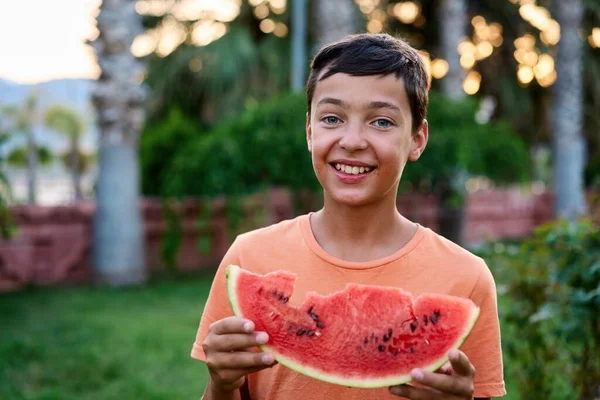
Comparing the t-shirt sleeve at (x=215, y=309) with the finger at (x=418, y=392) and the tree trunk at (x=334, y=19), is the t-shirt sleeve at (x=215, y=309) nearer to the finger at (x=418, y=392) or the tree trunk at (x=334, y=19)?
the finger at (x=418, y=392)

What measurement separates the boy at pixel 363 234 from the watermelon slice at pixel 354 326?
0.22 feet

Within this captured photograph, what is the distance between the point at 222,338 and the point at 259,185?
30.6ft

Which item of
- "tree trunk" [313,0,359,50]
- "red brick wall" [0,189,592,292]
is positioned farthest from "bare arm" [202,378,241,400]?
"tree trunk" [313,0,359,50]

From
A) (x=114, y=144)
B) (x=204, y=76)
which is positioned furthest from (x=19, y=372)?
(x=204, y=76)

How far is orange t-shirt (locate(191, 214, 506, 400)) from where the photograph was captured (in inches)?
75.0

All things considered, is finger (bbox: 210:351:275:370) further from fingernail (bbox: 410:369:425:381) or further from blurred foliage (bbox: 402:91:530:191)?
blurred foliage (bbox: 402:91:530:191)

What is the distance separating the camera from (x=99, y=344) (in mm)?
6730

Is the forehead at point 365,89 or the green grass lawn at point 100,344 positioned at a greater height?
the forehead at point 365,89

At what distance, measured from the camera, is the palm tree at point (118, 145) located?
9.57 metres

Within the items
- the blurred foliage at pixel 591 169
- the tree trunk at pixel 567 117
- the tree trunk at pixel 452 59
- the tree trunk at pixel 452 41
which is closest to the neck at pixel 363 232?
the tree trunk at pixel 452 59

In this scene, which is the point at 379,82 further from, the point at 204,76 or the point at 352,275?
the point at 204,76

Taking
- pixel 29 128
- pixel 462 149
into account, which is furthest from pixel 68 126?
pixel 462 149

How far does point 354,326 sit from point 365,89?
637mm

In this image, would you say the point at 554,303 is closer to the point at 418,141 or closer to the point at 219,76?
the point at 418,141
